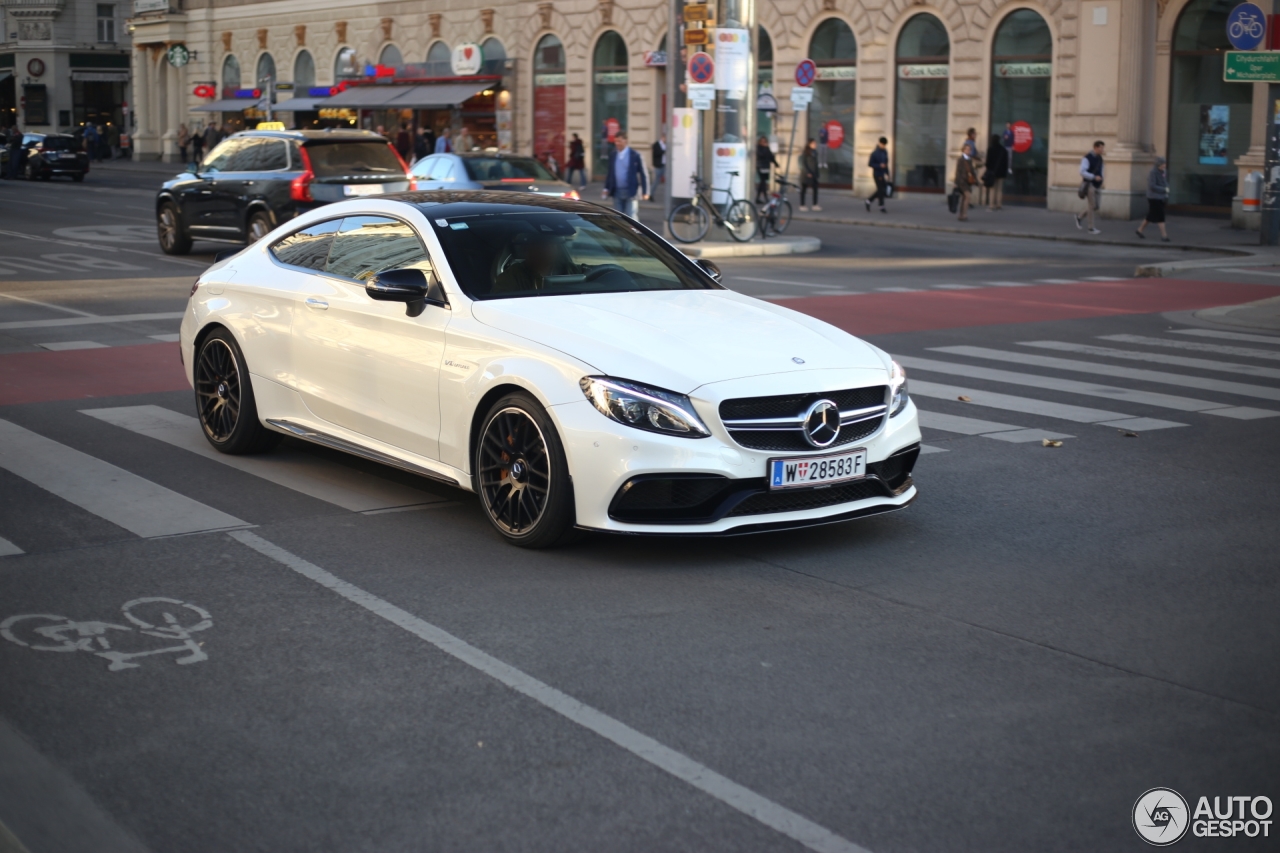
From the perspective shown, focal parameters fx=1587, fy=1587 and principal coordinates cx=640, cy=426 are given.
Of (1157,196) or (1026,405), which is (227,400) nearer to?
(1026,405)

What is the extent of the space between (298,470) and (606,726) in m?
4.25

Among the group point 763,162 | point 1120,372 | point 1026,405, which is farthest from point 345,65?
point 1026,405

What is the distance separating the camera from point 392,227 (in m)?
8.01

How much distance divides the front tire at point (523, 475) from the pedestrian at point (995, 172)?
30714 mm

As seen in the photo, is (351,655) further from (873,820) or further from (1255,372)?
(1255,372)

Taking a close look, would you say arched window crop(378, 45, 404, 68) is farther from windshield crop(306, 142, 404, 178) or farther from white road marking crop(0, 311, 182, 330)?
white road marking crop(0, 311, 182, 330)

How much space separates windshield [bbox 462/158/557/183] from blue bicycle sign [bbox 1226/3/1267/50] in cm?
1133

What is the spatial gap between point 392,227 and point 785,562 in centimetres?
277

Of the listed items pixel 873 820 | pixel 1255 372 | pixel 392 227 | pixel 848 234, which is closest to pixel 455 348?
pixel 392 227

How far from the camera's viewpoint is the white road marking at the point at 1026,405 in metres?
10.5

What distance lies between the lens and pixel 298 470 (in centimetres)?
854

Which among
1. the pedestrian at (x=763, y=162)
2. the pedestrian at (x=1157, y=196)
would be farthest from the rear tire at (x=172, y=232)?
the pedestrian at (x=763, y=162)

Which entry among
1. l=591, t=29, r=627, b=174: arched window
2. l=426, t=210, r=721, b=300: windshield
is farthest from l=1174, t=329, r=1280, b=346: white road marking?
l=591, t=29, r=627, b=174: arched window

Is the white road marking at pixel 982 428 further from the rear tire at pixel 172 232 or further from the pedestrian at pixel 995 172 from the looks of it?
the pedestrian at pixel 995 172
